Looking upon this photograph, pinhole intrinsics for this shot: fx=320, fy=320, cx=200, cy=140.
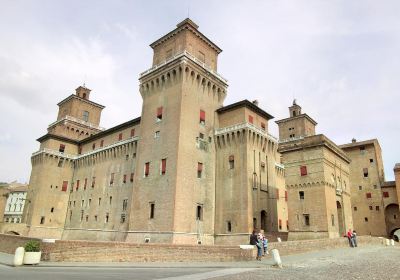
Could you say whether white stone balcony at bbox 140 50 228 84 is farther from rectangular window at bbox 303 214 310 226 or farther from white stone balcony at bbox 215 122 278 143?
rectangular window at bbox 303 214 310 226

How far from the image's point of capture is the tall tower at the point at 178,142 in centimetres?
3466

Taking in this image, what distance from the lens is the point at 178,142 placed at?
1411 inches

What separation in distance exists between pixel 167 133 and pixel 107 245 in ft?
62.5

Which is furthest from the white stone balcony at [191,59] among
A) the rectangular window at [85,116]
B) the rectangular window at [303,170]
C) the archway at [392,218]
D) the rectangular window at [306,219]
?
the archway at [392,218]

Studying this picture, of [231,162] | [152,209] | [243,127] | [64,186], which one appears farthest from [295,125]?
[64,186]

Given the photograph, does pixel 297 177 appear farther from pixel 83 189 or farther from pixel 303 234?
pixel 83 189

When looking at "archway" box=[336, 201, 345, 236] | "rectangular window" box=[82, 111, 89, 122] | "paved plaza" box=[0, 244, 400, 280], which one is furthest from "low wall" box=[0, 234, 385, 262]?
"rectangular window" box=[82, 111, 89, 122]

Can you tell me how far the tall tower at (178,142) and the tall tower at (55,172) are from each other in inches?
926

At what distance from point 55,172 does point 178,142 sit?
104 feet

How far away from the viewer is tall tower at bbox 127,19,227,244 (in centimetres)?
3466

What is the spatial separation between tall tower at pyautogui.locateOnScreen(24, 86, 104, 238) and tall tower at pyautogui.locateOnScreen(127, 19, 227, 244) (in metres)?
23.5

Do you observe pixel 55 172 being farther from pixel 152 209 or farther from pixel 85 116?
pixel 152 209

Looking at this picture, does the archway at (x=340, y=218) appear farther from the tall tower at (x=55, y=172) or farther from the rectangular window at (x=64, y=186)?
the rectangular window at (x=64, y=186)

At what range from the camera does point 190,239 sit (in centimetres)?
3419
